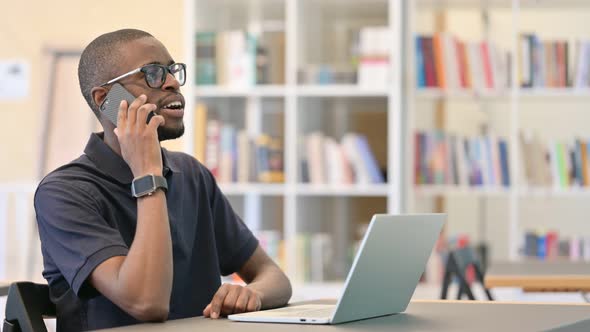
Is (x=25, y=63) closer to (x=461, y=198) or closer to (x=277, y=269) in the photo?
(x=461, y=198)

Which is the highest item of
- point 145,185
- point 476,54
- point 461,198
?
point 476,54

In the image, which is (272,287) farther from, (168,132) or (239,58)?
(239,58)

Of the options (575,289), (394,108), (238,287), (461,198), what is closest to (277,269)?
(238,287)

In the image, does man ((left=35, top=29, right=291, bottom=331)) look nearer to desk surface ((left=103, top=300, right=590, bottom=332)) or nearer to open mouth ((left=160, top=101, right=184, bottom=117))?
open mouth ((left=160, top=101, right=184, bottom=117))

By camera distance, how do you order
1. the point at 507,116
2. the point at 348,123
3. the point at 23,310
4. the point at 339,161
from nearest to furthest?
the point at 23,310, the point at 339,161, the point at 348,123, the point at 507,116

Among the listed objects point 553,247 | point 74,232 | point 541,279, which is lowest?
point 553,247

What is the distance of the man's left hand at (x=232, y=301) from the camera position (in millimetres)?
1903

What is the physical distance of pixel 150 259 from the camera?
1.94 metres

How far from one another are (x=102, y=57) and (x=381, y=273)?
82cm

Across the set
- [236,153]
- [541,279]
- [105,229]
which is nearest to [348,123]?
[236,153]

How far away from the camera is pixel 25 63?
20.2 ft

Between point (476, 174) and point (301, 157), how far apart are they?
0.86 meters

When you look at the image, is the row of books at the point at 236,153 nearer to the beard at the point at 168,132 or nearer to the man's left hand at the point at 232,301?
the beard at the point at 168,132

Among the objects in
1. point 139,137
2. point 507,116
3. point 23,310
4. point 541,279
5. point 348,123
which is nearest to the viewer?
point 23,310
